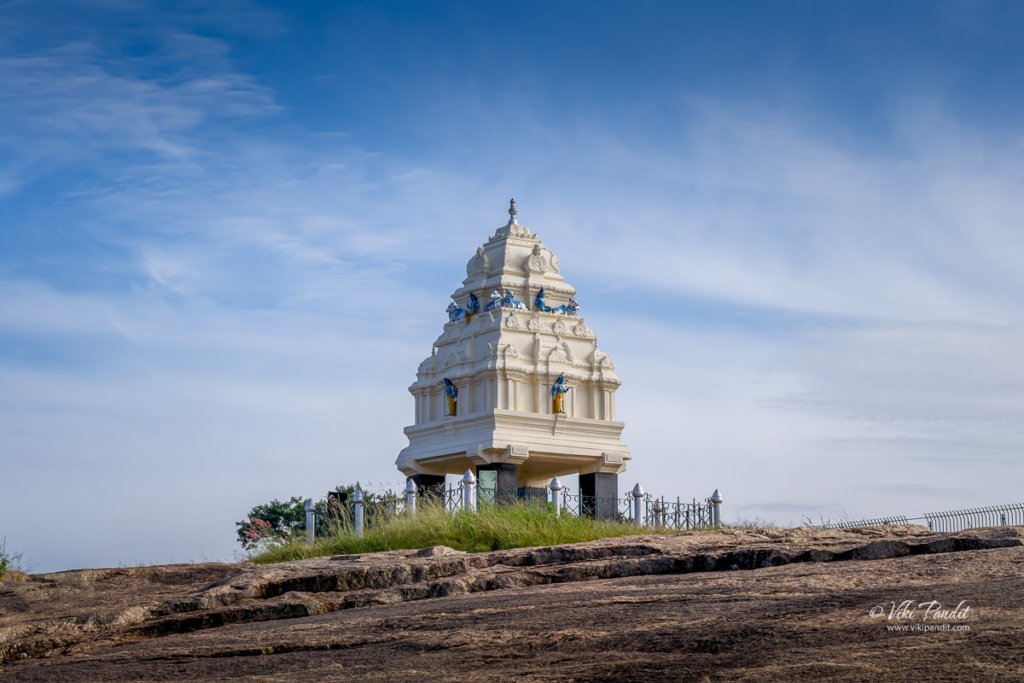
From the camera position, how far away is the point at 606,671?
6.13 metres

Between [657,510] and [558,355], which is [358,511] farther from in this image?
[558,355]

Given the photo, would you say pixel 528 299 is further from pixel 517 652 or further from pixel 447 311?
pixel 517 652

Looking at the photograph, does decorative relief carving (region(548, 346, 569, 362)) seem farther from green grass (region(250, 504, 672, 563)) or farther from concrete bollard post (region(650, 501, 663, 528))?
green grass (region(250, 504, 672, 563))

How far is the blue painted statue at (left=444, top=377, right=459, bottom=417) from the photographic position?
32.7 m

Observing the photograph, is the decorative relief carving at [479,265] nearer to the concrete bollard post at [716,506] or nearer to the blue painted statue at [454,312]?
the blue painted statue at [454,312]

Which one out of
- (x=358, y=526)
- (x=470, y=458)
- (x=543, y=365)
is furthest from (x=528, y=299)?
(x=358, y=526)

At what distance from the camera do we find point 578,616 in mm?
7496

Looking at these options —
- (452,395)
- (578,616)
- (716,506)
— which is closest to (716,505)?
(716,506)

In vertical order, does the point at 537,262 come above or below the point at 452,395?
above

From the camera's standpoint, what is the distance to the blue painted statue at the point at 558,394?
32.1 m

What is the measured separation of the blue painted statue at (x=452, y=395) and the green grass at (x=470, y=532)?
14117 mm

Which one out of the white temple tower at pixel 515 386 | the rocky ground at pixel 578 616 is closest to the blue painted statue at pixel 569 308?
the white temple tower at pixel 515 386

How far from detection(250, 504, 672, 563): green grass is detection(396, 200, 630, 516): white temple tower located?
39.3 feet

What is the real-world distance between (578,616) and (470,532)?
29.1 feet
